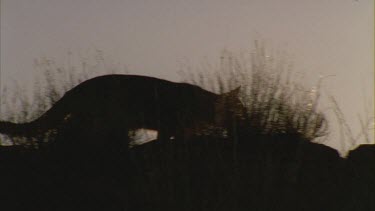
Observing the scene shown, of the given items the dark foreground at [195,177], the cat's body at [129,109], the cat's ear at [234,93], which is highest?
the cat's ear at [234,93]

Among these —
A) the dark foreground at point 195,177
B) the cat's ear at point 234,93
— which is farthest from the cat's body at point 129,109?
the dark foreground at point 195,177

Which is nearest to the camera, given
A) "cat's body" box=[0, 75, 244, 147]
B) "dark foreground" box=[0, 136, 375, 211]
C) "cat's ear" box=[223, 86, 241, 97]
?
"dark foreground" box=[0, 136, 375, 211]

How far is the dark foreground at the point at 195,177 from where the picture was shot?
22.1 ft

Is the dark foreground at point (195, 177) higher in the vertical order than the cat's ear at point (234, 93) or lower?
lower

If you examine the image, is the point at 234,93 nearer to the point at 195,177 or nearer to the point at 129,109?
the point at 195,177

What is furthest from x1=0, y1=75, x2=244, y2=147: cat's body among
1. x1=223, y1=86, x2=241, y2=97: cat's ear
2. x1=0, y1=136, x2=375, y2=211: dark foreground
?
x1=0, y1=136, x2=375, y2=211: dark foreground

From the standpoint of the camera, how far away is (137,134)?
26.1 feet

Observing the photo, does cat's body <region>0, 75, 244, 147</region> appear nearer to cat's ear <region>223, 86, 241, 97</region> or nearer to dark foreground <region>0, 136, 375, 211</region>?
cat's ear <region>223, 86, 241, 97</region>

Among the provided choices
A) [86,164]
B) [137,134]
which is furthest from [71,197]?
[137,134]

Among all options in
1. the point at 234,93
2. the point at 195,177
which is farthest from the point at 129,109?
the point at 195,177

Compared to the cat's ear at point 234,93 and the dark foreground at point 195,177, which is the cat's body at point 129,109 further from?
the dark foreground at point 195,177

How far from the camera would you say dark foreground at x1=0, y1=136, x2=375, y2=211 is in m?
6.75

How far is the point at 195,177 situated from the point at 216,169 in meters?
0.21

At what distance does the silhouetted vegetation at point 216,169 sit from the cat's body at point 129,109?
0.50ft
